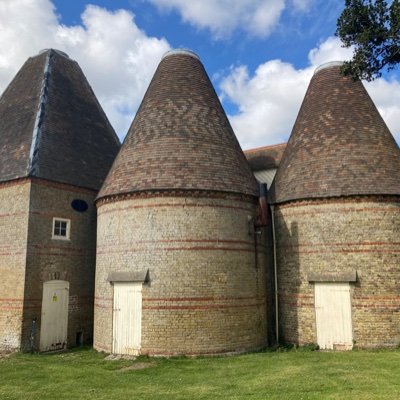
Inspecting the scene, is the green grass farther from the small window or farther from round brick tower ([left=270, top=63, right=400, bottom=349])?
the small window

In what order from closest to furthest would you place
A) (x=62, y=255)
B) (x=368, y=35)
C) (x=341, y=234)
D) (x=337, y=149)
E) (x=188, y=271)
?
1. (x=368, y=35)
2. (x=188, y=271)
3. (x=341, y=234)
4. (x=337, y=149)
5. (x=62, y=255)

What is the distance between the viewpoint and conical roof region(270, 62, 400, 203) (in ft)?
49.6

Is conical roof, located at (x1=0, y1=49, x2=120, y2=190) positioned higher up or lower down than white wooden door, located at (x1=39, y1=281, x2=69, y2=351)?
higher up

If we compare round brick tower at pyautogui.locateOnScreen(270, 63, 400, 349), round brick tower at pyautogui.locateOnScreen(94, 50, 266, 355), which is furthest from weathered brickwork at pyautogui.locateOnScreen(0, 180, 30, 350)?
round brick tower at pyautogui.locateOnScreen(270, 63, 400, 349)

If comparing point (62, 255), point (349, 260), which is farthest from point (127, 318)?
point (349, 260)

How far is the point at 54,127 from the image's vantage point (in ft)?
60.4

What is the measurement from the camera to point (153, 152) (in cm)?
1523

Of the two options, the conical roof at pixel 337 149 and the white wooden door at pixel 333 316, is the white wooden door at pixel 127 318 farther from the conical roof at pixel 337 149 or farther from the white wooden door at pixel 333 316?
the conical roof at pixel 337 149

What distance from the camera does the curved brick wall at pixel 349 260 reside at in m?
14.0

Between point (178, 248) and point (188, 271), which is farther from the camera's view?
point (178, 248)

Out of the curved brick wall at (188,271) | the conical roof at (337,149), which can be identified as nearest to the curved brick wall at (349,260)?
the conical roof at (337,149)

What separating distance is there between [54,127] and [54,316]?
310 inches

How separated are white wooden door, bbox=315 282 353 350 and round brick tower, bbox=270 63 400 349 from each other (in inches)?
1.3

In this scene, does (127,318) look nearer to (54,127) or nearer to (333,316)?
(333,316)
